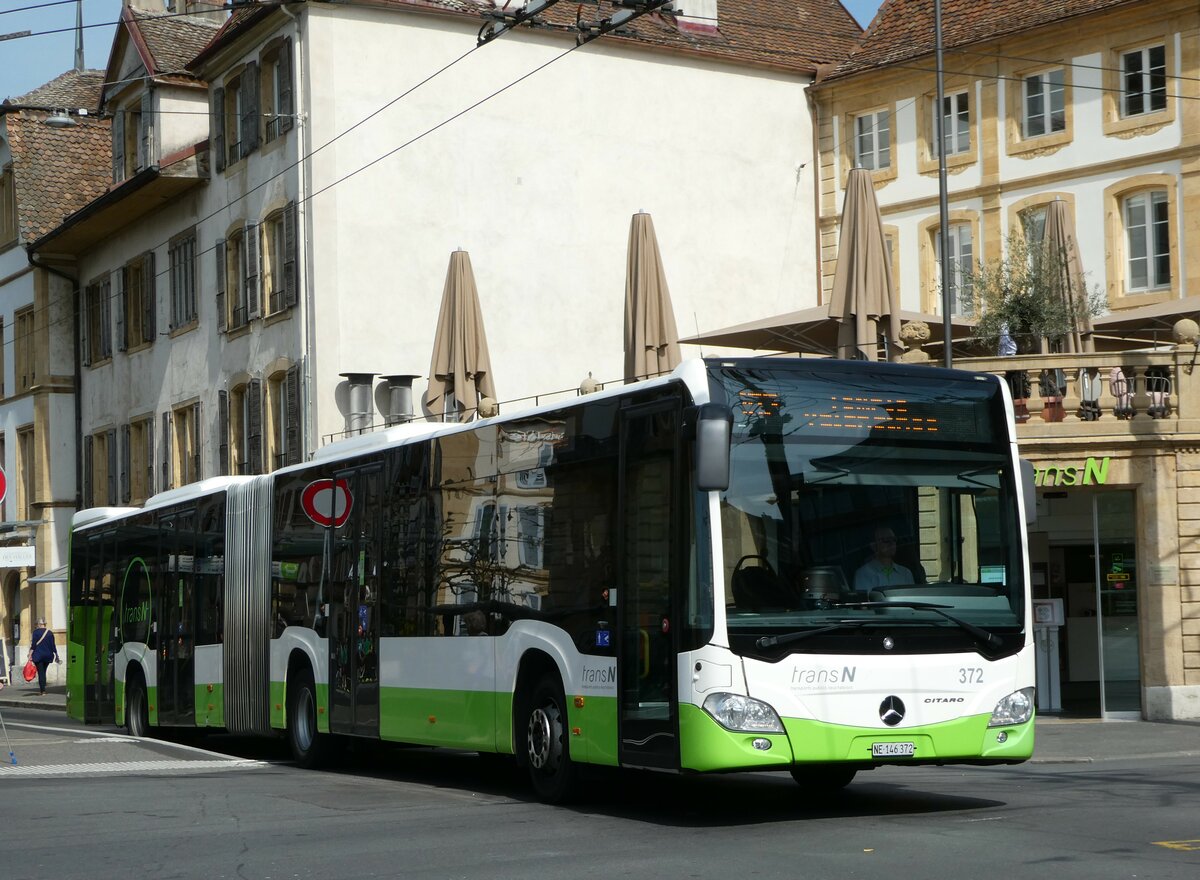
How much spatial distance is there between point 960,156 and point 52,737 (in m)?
20.7

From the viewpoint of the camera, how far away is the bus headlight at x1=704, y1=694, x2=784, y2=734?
1173 cm

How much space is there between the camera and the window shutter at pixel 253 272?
121 ft

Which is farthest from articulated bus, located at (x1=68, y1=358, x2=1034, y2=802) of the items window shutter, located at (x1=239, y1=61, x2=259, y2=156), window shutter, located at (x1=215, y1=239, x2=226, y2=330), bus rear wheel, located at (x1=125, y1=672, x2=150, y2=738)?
window shutter, located at (x1=215, y1=239, x2=226, y2=330)

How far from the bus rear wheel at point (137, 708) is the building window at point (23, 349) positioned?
2607cm

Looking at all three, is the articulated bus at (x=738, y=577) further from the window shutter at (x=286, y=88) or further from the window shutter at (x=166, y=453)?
the window shutter at (x=166, y=453)

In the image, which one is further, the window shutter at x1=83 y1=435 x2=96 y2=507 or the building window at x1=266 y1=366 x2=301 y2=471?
the window shutter at x1=83 y1=435 x2=96 y2=507

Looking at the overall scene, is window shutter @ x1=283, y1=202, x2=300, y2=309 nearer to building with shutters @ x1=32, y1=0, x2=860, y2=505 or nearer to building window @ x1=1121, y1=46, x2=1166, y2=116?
building with shutters @ x1=32, y1=0, x2=860, y2=505

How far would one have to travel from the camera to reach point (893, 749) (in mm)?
12070

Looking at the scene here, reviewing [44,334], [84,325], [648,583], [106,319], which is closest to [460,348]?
[648,583]

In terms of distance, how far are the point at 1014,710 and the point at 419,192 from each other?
24204 mm

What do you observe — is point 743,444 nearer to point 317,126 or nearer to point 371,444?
point 371,444

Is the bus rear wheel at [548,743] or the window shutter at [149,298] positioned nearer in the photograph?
the bus rear wheel at [548,743]

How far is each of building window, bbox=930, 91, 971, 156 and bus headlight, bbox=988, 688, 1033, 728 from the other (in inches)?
972

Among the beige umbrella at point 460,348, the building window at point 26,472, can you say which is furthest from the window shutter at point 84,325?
the beige umbrella at point 460,348
